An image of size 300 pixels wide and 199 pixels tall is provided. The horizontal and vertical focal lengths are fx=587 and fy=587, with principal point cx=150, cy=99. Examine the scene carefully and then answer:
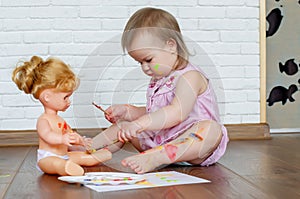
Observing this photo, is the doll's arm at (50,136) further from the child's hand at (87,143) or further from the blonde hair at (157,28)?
the blonde hair at (157,28)

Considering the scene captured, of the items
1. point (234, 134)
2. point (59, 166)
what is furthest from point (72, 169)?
point (234, 134)

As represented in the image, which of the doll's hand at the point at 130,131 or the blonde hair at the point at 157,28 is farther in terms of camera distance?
the blonde hair at the point at 157,28

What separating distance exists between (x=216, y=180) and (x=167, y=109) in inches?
11.6

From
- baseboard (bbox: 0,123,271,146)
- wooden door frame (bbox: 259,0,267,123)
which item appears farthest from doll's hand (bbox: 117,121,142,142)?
wooden door frame (bbox: 259,0,267,123)

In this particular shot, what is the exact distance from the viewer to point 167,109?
1747mm

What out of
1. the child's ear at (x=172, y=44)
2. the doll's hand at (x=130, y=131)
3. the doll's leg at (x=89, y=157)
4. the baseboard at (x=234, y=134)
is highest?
the child's ear at (x=172, y=44)

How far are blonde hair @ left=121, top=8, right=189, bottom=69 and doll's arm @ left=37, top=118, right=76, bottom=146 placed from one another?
354 millimetres

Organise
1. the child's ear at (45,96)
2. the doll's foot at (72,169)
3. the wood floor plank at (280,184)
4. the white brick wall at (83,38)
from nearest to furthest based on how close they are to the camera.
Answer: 1. the wood floor plank at (280,184)
2. the doll's foot at (72,169)
3. the child's ear at (45,96)
4. the white brick wall at (83,38)

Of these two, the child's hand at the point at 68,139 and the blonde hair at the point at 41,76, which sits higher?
the blonde hair at the point at 41,76

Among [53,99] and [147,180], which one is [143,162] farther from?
[53,99]

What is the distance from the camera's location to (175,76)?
1849 millimetres

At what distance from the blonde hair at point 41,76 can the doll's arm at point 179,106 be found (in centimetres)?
25

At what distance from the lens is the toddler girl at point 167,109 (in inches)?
67.4

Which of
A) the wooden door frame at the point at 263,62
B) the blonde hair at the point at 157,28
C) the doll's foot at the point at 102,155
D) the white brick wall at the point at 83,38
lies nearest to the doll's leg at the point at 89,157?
the doll's foot at the point at 102,155
